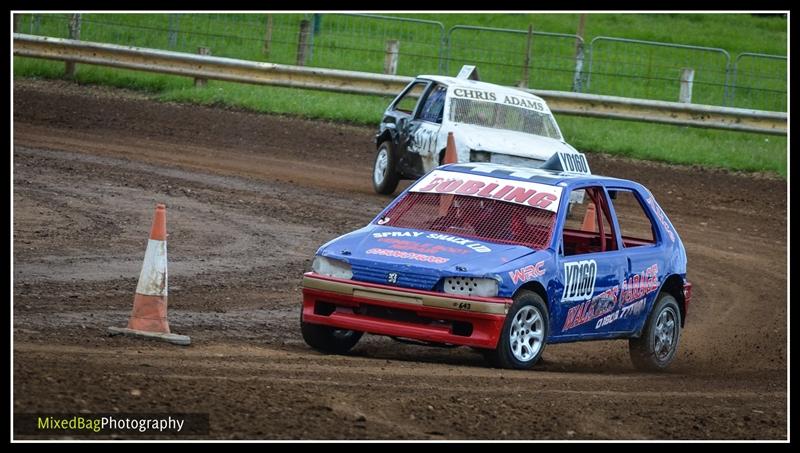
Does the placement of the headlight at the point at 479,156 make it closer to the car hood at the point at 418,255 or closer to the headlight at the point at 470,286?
the car hood at the point at 418,255

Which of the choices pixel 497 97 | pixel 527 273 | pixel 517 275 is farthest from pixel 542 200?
pixel 497 97

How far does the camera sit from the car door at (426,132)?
1694 cm

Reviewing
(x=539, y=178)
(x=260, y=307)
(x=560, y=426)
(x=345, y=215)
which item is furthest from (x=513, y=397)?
(x=345, y=215)

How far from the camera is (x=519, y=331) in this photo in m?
9.02

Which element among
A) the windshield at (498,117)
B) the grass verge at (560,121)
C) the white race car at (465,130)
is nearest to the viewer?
the white race car at (465,130)

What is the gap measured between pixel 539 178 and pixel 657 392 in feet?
7.11

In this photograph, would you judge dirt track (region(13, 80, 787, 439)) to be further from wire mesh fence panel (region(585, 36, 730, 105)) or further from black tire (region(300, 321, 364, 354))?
wire mesh fence panel (region(585, 36, 730, 105))

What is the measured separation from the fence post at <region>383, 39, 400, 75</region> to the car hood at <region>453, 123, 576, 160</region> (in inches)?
340

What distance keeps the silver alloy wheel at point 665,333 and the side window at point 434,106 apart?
22.6 ft

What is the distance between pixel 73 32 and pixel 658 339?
60.2ft

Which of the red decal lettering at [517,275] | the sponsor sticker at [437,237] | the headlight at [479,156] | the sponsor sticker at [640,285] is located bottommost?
the sponsor sticker at [640,285]

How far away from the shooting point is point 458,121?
55.8 ft

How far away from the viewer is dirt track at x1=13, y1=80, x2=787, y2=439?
22.8ft

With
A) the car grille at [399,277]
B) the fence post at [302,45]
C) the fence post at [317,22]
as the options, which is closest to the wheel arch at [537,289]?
the car grille at [399,277]
